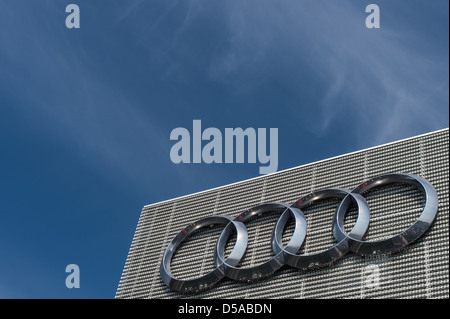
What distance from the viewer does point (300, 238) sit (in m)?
66.4

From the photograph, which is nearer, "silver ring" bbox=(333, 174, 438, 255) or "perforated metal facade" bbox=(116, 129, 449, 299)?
"perforated metal facade" bbox=(116, 129, 449, 299)

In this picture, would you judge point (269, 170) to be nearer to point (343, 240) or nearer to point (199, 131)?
point (199, 131)

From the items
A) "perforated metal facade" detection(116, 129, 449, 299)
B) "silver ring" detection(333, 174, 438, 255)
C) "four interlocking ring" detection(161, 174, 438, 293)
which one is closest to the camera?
"perforated metal facade" detection(116, 129, 449, 299)

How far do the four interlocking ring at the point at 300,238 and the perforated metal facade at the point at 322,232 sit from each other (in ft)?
2.59

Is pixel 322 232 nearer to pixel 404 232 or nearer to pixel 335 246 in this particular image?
pixel 335 246

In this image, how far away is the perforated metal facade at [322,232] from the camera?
59703 mm

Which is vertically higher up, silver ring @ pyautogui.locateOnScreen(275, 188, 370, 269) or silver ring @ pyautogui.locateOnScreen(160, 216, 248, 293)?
silver ring @ pyautogui.locateOnScreen(275, 188, 370, 269)

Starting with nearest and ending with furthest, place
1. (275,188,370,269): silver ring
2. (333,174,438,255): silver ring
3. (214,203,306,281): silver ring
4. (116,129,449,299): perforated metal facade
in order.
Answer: (116,129,449,299): perforated metal facade < (333,174,438,255): silver ring < (275,188,370,269): silver ring < (214,203,306,281): silver ring

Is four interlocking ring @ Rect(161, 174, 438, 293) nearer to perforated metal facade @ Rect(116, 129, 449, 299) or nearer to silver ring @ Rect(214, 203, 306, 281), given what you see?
silver ring @ Rect(214, 203, 306, 281)

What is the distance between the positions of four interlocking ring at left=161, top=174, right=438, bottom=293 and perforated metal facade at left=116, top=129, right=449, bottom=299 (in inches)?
31.0

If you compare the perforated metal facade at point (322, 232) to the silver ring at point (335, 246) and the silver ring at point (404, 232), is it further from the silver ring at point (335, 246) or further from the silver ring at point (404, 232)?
the silver ring at point (335, 246)

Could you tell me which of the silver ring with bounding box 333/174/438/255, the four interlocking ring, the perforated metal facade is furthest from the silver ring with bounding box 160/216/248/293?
the silver ring with bounding box 333/174/438/255

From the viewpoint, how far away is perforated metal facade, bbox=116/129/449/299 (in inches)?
2351

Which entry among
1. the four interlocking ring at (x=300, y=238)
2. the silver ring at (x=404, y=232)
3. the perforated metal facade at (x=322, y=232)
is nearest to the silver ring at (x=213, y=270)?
the four interlocking ring at (x=300, y=238)
